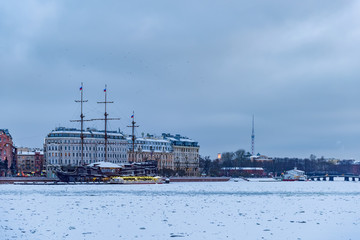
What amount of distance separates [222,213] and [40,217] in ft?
36.4

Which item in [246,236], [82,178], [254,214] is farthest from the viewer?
[82,178]

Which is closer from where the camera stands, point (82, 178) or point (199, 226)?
point (199, 226)

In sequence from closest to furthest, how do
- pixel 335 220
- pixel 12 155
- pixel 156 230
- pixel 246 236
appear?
pixel 246 236, pixel 156 230, pixel 335 220, pixel 12 155

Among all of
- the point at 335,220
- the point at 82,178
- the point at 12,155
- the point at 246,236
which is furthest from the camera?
the point at 12,155

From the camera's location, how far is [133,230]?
31.9 metres

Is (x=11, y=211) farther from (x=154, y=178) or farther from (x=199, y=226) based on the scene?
(x=154, y=178)

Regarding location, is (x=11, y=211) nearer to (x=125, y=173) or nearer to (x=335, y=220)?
(x=335, y=220)

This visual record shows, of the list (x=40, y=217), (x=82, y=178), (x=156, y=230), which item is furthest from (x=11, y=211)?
(x=82, y=178)

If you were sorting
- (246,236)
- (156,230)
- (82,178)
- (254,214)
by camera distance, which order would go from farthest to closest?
(82,178) → (254,214) → (156,230) → (246,236)

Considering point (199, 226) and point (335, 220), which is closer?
point (199, 226)

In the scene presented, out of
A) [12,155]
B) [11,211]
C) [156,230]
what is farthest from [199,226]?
[12,155]

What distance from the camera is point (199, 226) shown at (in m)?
33.8

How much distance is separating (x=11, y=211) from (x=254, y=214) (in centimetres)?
1542

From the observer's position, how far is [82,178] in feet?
484
